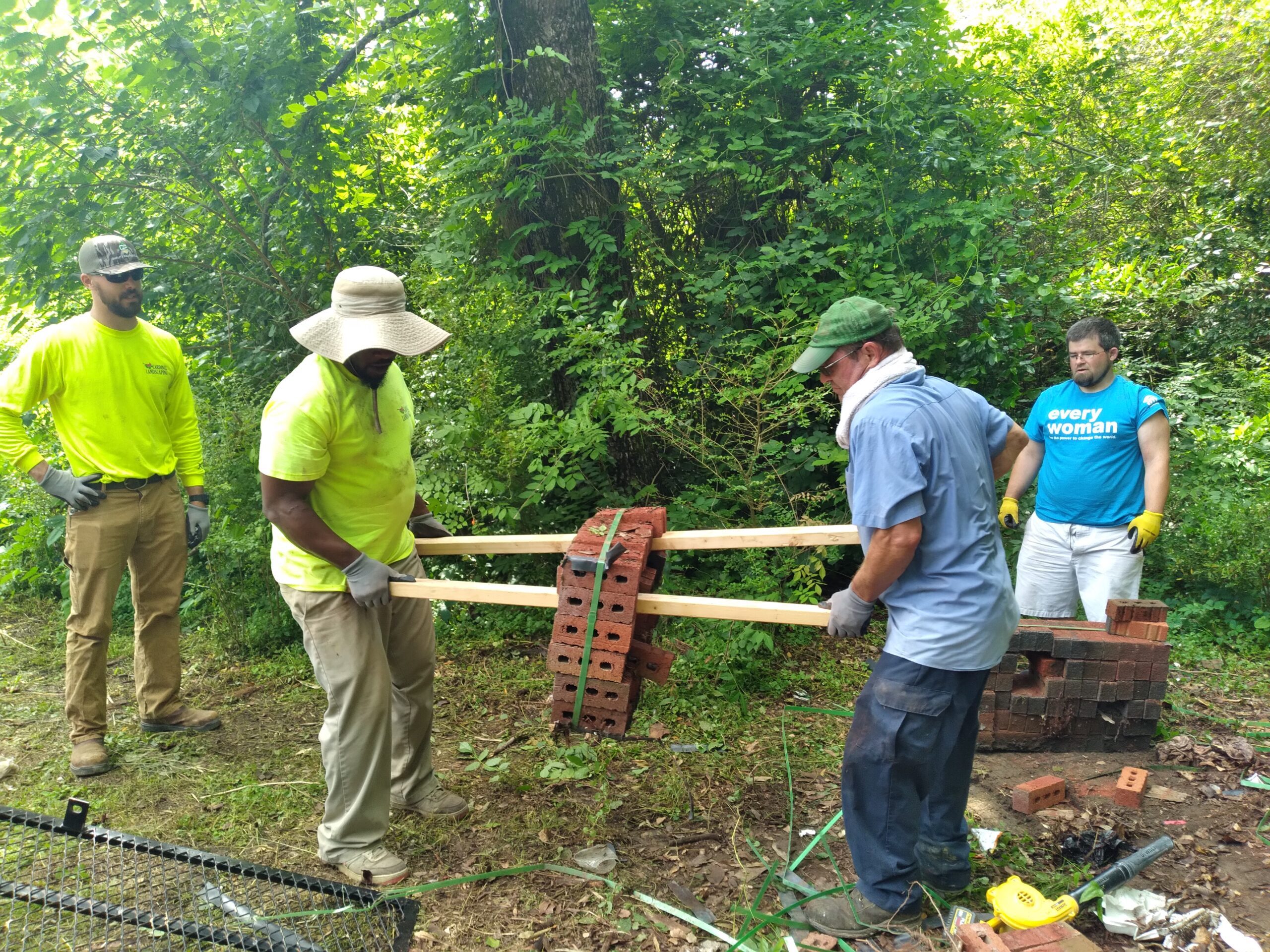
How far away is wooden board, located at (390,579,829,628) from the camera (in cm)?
267

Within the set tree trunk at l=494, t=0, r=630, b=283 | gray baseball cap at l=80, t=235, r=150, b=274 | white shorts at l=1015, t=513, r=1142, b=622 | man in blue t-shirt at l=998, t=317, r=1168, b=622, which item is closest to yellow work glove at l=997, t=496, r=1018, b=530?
man in blue t-shirt at l=998, t=317, r=1168, b=622

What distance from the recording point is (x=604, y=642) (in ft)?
9.09

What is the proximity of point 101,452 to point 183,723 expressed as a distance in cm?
160

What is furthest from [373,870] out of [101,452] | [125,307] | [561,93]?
[561,93]

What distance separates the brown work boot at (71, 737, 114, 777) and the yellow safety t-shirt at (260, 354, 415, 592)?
1941 mm

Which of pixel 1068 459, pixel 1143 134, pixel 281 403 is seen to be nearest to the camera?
pixel 281 403

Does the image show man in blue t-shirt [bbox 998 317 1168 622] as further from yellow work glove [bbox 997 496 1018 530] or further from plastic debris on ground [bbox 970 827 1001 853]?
plastic debris on ground [bbox 970 827 1001 853]

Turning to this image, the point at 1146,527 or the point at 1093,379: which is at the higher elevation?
the point at 1093,379

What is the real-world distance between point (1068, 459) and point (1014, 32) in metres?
4.20

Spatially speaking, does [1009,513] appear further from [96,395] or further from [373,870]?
[96,395]

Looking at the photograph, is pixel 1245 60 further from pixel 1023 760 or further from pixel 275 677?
pixel 275 677

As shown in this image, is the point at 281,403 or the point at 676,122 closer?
the point at 281,403

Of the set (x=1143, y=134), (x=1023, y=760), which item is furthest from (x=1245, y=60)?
(x=1023, y=760)

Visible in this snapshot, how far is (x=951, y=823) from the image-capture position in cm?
301
